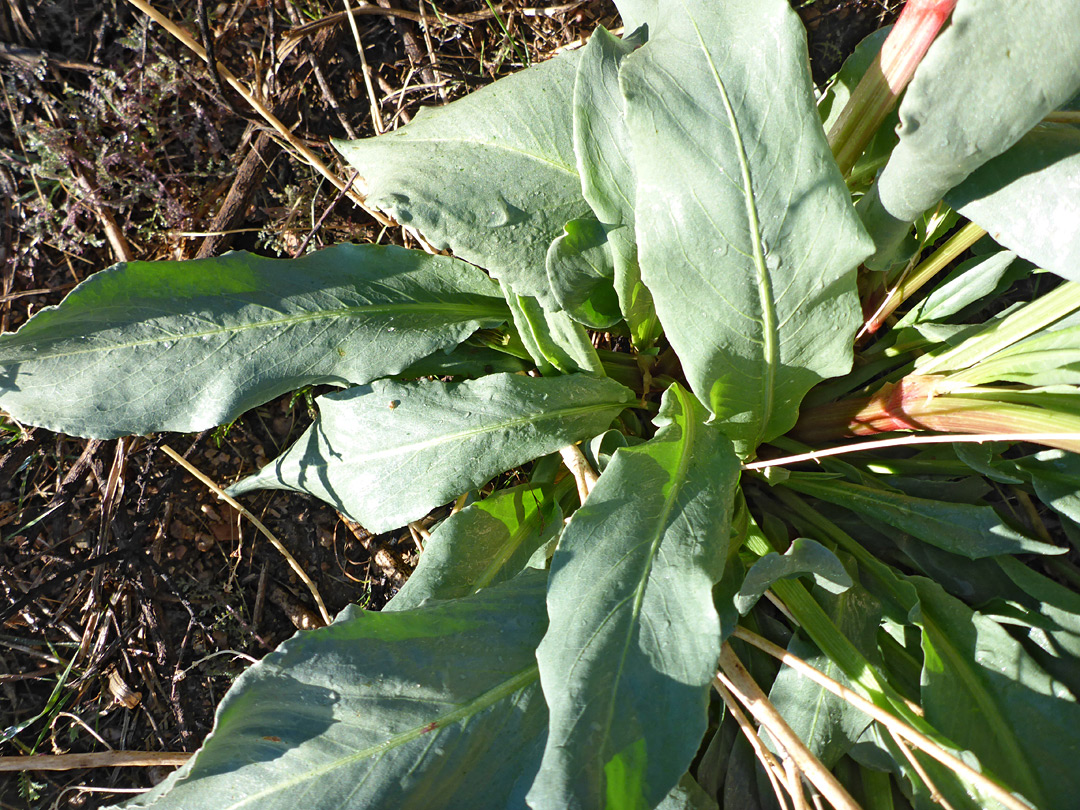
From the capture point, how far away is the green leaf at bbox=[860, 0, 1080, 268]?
2.21 ft

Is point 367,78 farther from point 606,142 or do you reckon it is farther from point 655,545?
point 655,545

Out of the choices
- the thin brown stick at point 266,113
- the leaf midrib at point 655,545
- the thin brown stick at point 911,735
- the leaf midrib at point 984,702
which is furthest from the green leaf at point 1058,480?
the thin brown stick at point 266,113

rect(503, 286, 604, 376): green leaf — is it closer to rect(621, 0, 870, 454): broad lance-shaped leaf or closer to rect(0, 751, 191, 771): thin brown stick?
rect(621, 0, 870, 454): broad lance-shaped leaf

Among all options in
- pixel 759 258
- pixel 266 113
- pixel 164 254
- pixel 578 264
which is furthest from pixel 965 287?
pixel 164 254

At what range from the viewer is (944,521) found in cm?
115

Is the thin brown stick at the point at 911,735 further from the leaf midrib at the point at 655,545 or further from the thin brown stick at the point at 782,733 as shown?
the leaf midrib at the point at 655,545

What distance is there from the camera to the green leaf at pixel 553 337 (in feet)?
3.86

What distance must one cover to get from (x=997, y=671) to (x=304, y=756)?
1035mm

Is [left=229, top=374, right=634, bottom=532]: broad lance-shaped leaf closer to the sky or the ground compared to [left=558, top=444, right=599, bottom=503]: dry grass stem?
closer to the sky

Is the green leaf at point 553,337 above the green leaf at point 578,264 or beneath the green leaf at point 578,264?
beneath

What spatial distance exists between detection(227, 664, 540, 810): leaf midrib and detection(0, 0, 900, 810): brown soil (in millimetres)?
637

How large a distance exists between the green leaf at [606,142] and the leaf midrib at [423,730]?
60 centimetres

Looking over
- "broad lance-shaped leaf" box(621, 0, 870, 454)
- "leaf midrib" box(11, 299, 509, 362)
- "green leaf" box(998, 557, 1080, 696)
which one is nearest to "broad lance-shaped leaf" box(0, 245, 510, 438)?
"leaf midrib" box(11, 299, 509, 362)

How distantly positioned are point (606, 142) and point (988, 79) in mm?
430
